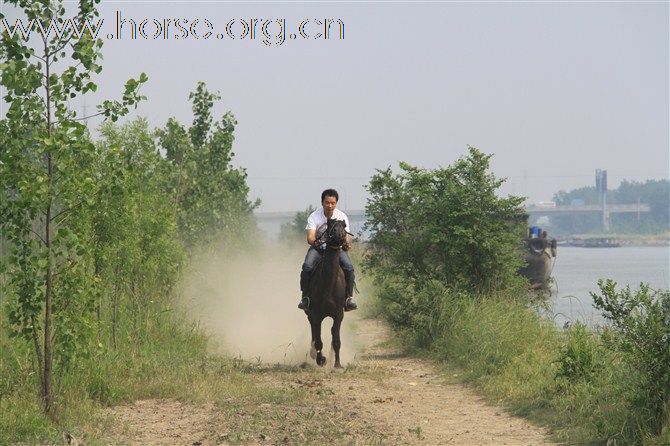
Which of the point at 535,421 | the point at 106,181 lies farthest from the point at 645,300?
the point at 106,181

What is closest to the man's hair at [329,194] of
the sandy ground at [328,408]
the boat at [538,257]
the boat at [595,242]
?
the sandy ground at [328,408]

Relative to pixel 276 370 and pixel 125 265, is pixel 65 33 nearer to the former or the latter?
pixel 125 265

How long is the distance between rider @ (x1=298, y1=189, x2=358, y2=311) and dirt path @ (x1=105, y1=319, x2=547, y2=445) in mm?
1412

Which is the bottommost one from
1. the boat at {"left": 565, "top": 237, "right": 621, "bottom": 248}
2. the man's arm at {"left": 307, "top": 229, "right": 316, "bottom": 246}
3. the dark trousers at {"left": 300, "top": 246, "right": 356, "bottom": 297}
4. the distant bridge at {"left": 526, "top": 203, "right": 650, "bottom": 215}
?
the boat at {"left": 565, "top": 237, "right": 621, "bottom": 248}

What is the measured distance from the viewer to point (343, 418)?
10.5 meters

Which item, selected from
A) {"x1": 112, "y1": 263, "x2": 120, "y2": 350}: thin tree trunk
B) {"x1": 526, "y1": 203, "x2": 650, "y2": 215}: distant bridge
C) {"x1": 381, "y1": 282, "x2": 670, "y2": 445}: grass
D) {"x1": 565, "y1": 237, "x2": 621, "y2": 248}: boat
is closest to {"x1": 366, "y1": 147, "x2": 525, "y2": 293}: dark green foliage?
{"x1": 381, "y1": 282, "x2": 670, "y2": 445}: grass

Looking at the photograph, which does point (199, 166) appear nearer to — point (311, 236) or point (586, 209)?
point (311, 236)

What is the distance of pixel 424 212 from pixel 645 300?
882cm

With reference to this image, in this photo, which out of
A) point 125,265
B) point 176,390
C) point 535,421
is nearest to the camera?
point 535,421

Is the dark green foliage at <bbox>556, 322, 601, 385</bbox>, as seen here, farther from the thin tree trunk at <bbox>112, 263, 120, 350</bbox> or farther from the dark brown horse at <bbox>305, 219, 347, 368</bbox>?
the thin tree trunk at <bbox>112, 263, 120, 350</bbox>

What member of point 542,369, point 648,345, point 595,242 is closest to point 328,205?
point 542,369

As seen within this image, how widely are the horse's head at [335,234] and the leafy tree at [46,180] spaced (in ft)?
15.7

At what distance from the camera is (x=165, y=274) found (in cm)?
1794

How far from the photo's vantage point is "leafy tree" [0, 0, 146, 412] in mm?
9672
